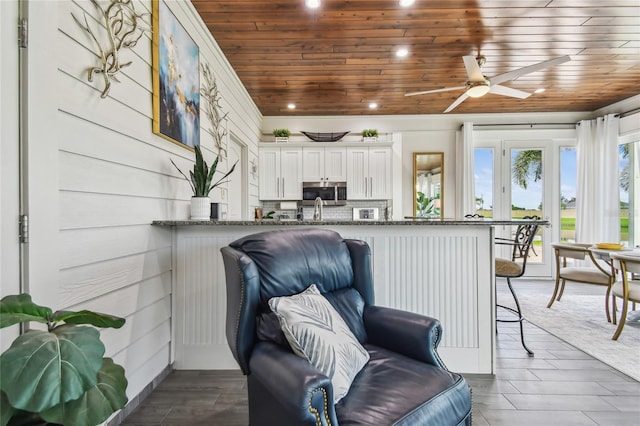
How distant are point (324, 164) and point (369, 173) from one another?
0.74m

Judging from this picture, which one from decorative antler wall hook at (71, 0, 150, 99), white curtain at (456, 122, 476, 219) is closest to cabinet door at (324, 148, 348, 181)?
white curtain at (456, 122, 476, 219)

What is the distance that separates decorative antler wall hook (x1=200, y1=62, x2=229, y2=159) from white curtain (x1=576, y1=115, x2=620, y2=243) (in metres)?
5.54

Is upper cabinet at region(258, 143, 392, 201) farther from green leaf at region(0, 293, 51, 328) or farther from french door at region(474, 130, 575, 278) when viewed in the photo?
green leaf at region(0, 293, 51, 328)

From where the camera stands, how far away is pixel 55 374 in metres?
0.68

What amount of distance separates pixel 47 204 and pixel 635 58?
533 centimetres

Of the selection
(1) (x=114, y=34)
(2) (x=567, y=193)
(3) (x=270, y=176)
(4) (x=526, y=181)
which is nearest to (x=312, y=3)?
(1) (x=114, y=34)

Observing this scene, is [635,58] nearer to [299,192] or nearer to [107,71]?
[299,192]

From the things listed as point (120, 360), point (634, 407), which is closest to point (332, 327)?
point (120, 360)

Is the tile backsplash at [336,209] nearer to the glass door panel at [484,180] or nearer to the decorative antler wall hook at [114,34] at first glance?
the glass door panel at [484,180]

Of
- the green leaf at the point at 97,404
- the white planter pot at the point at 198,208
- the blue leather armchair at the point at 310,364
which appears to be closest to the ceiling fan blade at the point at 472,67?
the blue leather armchair at the point at 310,364

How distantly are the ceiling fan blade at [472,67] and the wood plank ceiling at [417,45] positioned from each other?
23 centimetres

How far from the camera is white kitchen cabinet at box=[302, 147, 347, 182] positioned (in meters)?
5.18

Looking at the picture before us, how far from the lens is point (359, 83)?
4.07 meters

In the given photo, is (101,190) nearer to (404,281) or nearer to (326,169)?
(404,281)
